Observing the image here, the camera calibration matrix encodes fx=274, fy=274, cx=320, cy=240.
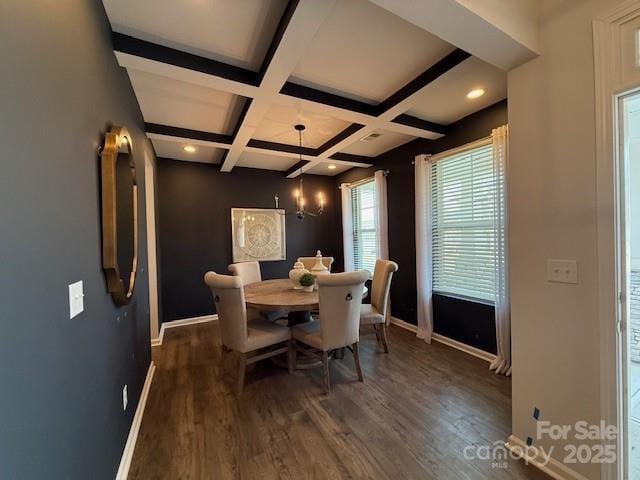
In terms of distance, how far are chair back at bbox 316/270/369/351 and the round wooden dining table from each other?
14 centimetres

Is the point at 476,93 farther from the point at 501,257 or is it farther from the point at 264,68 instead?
the point at 264,68

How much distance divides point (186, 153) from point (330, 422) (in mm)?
3883

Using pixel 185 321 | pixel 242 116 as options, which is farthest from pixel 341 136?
pixel 185 321

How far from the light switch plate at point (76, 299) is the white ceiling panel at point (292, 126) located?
221 centimetres

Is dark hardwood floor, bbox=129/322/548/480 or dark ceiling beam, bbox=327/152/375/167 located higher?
dark ceiling beam, bbox=327/152/375/167

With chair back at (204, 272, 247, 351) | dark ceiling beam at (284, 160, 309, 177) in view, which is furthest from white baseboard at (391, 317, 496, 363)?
dark ceiling beam at (284, 160, 309, 177)

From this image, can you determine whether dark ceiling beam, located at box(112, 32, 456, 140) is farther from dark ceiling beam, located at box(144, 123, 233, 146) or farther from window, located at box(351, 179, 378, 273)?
window, located at box(351, 179, 378, 273)

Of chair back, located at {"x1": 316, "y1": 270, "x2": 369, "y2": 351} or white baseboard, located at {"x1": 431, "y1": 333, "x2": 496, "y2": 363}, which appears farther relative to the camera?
white baseboard, located at {"x1": 431, "y1": 333, "x2": 496, "y2": 363}

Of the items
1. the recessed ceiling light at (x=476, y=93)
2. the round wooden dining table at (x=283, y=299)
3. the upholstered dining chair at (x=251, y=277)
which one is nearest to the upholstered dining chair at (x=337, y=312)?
the round wooden dining table at (x=283, y=299)

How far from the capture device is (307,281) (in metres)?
2.90

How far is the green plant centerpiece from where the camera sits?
2902mm

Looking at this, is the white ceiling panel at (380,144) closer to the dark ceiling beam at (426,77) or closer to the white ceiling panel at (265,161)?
the dark ceiling beam at (426,77)

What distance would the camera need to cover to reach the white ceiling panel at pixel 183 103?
231 cm

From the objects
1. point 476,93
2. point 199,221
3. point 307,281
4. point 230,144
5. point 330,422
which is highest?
point 476,93
